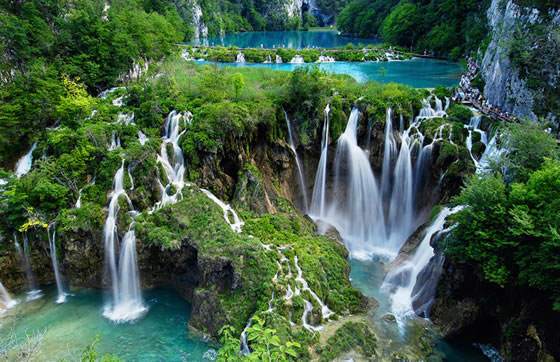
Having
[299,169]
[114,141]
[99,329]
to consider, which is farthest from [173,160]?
[99,329]

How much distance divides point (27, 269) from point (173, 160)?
8.55 metres

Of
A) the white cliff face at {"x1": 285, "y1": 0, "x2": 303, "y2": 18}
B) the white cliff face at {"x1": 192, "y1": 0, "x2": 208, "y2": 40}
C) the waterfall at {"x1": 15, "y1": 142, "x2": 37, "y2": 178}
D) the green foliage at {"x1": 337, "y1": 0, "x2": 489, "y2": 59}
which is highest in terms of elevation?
the white cliff face at {"x1": 285, "y1": 0, "x2": 303, "y2": 18}

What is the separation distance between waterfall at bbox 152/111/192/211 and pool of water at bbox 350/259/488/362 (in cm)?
1007

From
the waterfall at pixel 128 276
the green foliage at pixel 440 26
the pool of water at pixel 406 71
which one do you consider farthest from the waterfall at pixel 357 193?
the green foliage at pixel 440 26

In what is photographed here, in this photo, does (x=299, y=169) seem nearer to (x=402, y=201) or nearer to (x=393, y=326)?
(x=402, y=201)

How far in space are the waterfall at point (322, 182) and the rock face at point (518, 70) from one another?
10.6 metres

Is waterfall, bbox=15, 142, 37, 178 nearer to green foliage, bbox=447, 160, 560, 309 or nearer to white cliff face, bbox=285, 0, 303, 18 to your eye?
green foliage, bbox=447, 160, 560, 309

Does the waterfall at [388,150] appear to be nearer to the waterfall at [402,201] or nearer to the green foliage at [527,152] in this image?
the waterfall at [402,201]

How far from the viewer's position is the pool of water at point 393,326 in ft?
51.5

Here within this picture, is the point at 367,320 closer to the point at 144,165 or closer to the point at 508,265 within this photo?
the point at 508,265

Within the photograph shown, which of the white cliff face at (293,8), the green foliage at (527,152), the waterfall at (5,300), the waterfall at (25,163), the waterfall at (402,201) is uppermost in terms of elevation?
the white cliff face at (293,8)

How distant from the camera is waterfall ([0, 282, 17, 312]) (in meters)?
17.8

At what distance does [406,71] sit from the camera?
47.5 metres

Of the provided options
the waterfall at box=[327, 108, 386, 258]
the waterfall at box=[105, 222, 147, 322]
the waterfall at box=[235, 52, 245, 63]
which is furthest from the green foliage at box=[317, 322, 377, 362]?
the waterfall at box=[235, 52, 245, 63]
